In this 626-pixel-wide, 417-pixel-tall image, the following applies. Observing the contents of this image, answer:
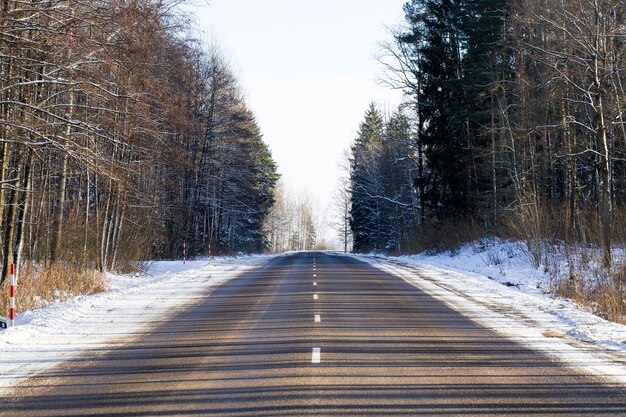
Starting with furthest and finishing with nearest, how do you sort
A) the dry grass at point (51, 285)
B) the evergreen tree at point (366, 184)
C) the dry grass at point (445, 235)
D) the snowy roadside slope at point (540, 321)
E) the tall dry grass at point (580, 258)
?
1. the evergreen tree at point (366, 184)
2. the dry grass at point (445, 235)
3. the tall dry grass at point (580, 258)
4. the dry grass at point (51, 285)
5. the snowy roadside slope at point (540, 321)

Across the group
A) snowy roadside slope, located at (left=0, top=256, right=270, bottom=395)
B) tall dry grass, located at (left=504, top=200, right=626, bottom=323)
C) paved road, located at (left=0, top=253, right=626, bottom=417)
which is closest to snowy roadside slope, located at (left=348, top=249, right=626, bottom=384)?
paved road, located at (left=0, top=253, right=626, bottom=417)

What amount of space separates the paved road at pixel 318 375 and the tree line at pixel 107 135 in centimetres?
549

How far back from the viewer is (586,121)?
109 ft

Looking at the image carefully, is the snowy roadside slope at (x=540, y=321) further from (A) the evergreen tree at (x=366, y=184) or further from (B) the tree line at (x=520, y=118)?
(A) the evergreen tree at (x=366, y=184)

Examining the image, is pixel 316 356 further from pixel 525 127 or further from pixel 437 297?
pixel 525 127

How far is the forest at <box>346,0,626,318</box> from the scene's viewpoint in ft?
75.3

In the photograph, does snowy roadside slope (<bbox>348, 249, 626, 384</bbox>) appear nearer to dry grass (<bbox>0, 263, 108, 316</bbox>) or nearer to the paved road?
the paved road

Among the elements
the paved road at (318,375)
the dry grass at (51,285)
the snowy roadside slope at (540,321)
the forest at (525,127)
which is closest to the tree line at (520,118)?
the forest at (525,127)

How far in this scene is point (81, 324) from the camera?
12.9 meters

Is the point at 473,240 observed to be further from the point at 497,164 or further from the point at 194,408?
the point at 194,408

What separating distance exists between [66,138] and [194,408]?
8.71 m

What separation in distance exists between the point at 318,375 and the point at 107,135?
9.93 meters

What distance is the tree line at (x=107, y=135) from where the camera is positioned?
1302 centimetres

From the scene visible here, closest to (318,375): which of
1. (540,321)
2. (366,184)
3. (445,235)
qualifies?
(540,321)
